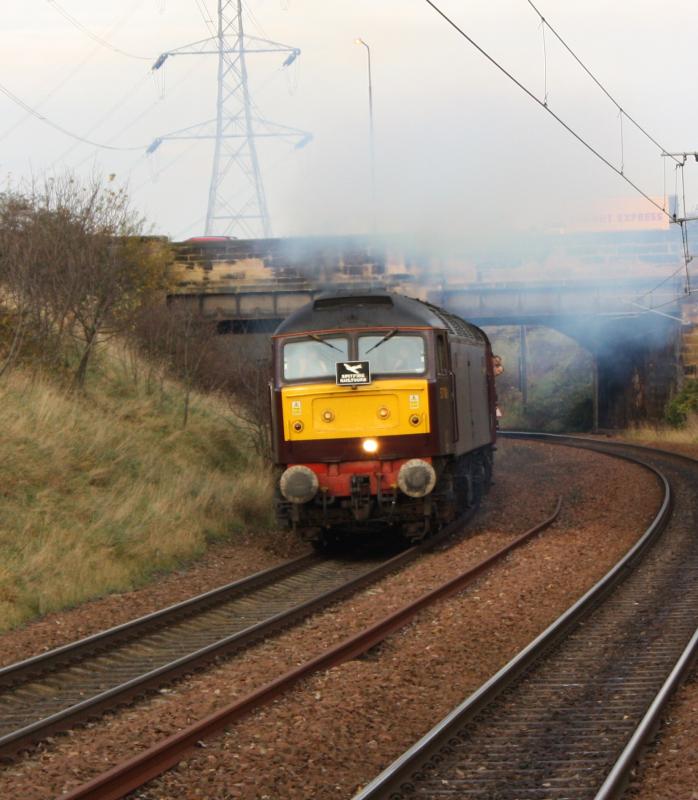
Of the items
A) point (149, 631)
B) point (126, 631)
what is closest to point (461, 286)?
point (149, 631)

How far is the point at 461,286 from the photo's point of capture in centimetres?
3394

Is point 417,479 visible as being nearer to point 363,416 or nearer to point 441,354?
point 363,416

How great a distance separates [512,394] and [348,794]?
60150 millimetres

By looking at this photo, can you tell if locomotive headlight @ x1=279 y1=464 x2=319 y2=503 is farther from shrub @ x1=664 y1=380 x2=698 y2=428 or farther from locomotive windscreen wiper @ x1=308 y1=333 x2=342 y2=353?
shrub @ x1=664 y1=380 x2=698 y2=428

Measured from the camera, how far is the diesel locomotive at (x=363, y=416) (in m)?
15.1

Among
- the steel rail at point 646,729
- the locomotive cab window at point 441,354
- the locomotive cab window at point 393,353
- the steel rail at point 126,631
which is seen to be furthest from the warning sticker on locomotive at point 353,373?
the steel rail at point 646,729

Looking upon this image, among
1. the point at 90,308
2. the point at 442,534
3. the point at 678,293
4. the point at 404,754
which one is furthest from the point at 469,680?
the point at 678,293

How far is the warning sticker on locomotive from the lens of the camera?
15.2 meters

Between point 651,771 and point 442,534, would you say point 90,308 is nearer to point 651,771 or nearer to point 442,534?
point 442,534

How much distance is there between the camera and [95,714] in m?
8.20

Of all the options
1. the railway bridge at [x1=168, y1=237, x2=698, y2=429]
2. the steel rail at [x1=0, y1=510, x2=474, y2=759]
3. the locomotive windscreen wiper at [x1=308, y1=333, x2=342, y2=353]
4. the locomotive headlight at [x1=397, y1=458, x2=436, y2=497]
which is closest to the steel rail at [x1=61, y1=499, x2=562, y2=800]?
the steel rail at [x1=0, y1=510, x2=474, y2=759]

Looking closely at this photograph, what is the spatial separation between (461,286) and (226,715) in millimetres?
27045

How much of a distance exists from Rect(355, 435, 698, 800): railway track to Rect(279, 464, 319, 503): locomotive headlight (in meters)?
4.01

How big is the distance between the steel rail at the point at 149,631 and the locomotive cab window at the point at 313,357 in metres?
2.42
